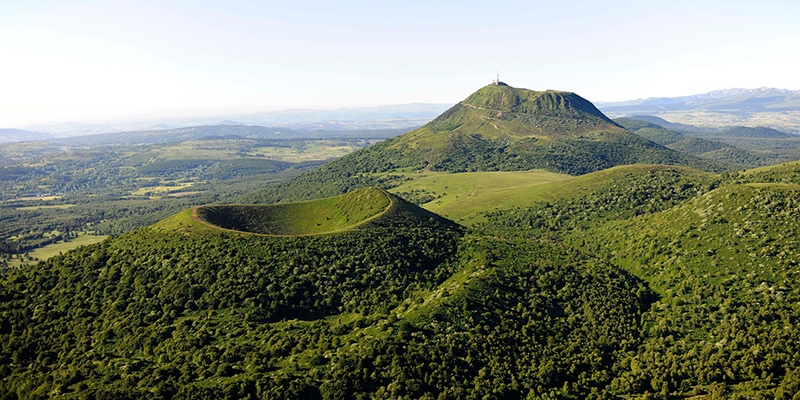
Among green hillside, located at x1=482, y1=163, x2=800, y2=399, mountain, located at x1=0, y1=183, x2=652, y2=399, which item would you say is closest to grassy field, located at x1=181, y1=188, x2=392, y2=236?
mountain, located at x1=0, y1=183, x2=652, y2=399

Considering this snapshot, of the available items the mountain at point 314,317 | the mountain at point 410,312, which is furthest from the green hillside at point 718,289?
the mountain at point 314,317

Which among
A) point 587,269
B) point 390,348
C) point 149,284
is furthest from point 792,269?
point 149,284

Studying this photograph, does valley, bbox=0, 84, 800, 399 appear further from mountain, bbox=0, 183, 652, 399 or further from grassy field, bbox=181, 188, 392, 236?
grassy field, bbox=181, 188, 392, 236

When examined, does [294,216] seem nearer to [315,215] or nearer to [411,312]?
[315,215]

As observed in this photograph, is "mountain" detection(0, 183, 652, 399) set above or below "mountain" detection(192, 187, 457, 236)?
below

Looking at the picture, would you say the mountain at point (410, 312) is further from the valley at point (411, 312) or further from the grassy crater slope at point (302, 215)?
the grassy crater slope at point (302, 215)

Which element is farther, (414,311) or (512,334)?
(414,311)

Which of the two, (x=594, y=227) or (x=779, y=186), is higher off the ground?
(x=779, y=186)

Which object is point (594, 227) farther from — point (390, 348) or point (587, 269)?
point (390, 348)
